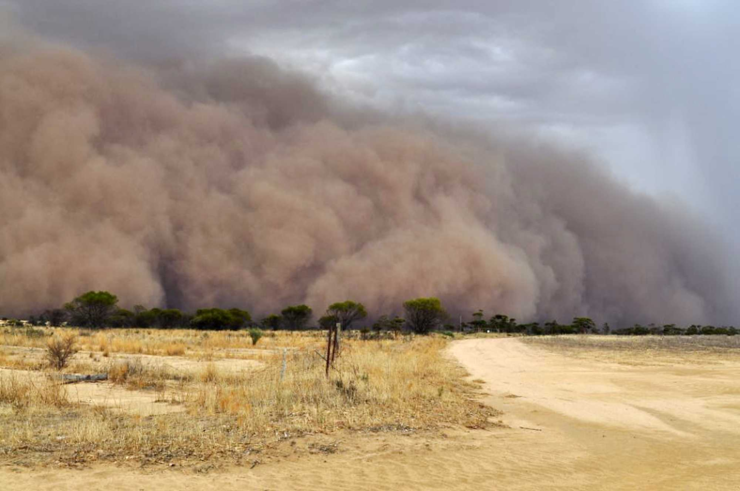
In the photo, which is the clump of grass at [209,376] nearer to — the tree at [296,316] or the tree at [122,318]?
the tree at [122,318]

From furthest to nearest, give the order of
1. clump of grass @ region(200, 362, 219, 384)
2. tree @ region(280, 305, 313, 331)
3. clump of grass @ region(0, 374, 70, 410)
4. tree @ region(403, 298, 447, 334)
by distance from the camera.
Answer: tree @ region(280, 305, 313, 331) → tree @ region(403, 298, 447, 334) → clump of grass @ region(200, 362, 219, 384) → clump of grass @ region(0, 374, 70, 410)

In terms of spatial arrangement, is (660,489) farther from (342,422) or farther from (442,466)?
(342,422)

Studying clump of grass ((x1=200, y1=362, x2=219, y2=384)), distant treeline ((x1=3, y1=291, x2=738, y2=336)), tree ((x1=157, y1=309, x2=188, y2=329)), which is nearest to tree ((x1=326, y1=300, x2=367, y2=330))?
distant treeline ((x1=3, y1=291, x2=738, y2=336))

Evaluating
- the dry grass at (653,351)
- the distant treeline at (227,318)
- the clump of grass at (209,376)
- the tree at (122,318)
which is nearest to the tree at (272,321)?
the distant treeline at (227,318)

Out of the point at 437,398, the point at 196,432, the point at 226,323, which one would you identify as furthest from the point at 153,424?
the point at 226,323

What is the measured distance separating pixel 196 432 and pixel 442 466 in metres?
2.99

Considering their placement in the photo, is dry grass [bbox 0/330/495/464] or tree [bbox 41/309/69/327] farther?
tree [bbox 41/309/69/327]

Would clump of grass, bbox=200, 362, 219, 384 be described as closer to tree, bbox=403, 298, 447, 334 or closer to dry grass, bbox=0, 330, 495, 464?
dry grass, bbox=0, 330, 495, 464

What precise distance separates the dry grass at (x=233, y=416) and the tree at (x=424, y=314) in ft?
152

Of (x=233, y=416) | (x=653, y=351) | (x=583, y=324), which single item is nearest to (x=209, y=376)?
(x=233, y=416)

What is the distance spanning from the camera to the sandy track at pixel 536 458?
5328mm

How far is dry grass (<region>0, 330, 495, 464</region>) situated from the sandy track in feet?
1.78

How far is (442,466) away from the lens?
6.11 m

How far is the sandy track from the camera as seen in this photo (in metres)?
5.33
